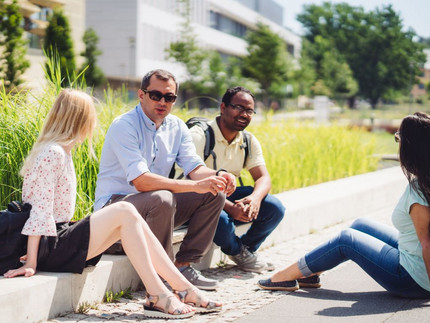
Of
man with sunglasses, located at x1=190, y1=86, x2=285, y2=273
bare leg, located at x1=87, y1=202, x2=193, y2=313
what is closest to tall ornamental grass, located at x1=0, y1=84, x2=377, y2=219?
man with sunglasses, located at x1=190, y1=86, x2=285, y2=273

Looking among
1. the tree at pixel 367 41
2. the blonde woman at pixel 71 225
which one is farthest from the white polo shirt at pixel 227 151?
the tree at pixel 367 41

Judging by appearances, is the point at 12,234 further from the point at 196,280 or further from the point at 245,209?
the point at 245,209

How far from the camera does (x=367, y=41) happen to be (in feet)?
290

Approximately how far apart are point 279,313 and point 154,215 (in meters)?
1.01

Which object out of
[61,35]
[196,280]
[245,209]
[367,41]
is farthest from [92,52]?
[367,41]

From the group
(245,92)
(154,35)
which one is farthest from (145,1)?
(245,92)

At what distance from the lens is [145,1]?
52406mm

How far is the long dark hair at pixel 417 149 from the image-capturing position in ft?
14.8

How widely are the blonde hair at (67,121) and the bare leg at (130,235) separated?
492 mm

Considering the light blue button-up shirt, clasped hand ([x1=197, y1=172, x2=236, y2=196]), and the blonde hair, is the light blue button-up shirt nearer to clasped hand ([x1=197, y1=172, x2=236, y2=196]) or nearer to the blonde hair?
clasped hand ([x1=197, y1=172, x2=236, y2=196])

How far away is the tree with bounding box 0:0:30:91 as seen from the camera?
29.1 meters

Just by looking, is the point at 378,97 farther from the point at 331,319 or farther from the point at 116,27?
the point at 331,319

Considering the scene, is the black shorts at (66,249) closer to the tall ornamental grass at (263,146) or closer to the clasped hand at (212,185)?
the clasped hand at (212,185)

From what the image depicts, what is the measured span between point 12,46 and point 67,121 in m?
27.3
